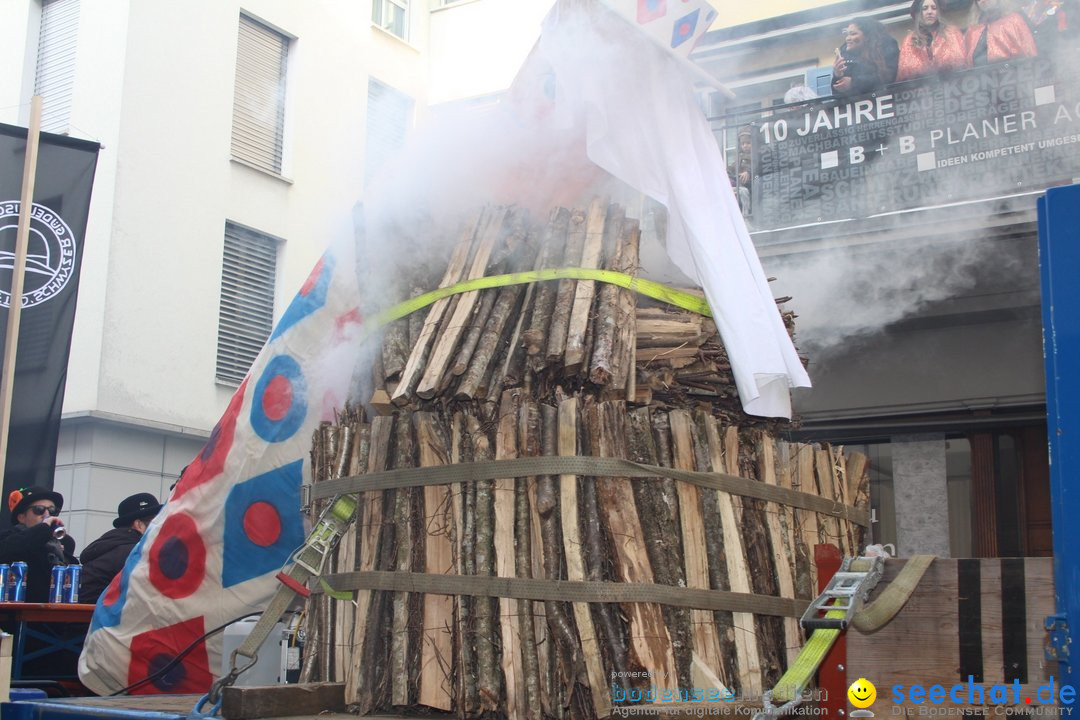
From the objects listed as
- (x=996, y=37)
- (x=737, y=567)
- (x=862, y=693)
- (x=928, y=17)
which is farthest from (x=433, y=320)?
(x=928, y=17)

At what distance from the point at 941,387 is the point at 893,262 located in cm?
166

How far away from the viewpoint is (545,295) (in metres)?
3.71

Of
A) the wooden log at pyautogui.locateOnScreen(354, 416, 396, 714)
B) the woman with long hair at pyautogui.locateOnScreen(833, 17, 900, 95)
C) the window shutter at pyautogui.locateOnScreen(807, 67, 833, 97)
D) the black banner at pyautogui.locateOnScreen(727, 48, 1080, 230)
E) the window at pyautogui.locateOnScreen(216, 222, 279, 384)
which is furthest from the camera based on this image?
the window at pyautogui.locateOnScreen(216, 222, 279, 384)

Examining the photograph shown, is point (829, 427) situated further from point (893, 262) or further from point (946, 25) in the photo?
point (946, 25)

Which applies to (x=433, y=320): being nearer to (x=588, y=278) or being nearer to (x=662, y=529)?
(x=588, y=278)

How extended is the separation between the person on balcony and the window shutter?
5.59ft

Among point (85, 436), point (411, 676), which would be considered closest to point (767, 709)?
point (411, 676)

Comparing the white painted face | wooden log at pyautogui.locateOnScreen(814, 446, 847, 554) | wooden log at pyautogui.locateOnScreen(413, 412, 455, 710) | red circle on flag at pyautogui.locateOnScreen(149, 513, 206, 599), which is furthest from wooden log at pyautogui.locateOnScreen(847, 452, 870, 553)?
the white painted face

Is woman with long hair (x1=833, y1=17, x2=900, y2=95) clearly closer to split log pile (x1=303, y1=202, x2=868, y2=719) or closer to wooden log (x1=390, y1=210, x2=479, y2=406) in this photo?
wooden log (x1=390, y1=210, x2=479, y2=406)

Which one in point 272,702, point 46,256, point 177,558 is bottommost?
point 272,702

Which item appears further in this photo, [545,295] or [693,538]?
[545,295]

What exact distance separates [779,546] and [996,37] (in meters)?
6.10

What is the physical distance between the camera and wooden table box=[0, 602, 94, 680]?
19.9ft

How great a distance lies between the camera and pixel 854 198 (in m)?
8.48
